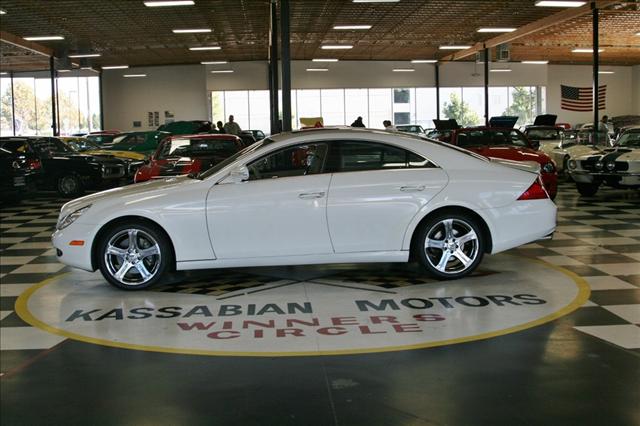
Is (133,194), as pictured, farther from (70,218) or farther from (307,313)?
(307,313)

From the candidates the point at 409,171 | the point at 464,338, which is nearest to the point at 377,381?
the point at 464,338

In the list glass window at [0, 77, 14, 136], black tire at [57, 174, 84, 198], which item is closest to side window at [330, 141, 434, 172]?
black tire at [57, 174, 84, 198]

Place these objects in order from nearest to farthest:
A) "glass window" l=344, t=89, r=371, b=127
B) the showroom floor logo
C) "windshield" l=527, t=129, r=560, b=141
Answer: the showroom floor logo → "windshield" l=527, t=129, r=560, b=141 → "glass window" l=344, t=89, r=371, b=127

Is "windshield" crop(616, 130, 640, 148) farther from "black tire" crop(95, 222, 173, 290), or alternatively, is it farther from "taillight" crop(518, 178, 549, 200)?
Result: "black tire" crop(95, 222, 173, 290)

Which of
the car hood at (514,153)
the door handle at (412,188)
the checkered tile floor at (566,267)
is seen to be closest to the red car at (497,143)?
the car hood at (514,153)

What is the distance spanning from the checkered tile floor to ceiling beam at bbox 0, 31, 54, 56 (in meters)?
14.8

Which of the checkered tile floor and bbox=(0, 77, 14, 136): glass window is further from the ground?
bbox=(0, 77, 14, 136): glass window

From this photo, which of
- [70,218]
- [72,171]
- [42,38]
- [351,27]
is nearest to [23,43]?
[42,38]

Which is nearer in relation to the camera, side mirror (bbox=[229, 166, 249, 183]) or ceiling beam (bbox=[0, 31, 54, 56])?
side mirror (bbox=[229, 166, 249, 183])

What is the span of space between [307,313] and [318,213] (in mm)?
1142

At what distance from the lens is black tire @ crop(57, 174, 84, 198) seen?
57.2 ft

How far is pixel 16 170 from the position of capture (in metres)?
15.0

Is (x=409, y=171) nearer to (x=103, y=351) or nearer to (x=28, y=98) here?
(x=103, y=351)

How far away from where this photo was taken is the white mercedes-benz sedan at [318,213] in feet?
22.7
